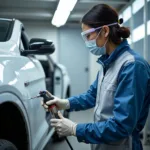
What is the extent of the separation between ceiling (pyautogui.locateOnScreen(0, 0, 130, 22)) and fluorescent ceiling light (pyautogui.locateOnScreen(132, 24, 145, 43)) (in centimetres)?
132

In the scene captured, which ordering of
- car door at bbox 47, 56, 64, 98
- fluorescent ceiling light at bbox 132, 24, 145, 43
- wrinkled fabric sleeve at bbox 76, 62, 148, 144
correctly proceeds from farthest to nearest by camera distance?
fluorescent ceiling light at bbox 132, 24, 145, 43 → car door at bbox 47, 56, 64, 98 → wrinkled fabric sleeve at bbox 76, 62, 148, 144

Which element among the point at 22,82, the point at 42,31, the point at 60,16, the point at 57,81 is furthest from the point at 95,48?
the point at 42,31

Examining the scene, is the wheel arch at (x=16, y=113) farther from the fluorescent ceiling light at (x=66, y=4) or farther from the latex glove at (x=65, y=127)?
the fluorescent ceiling light at (x=66, y=4)

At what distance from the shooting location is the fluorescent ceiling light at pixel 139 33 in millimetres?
4501

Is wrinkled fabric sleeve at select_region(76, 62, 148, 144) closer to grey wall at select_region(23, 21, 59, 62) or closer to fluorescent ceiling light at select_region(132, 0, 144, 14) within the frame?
fluorescent ceiling light at select_region(132, 0, 144, 14)

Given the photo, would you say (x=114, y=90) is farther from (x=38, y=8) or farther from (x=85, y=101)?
(x=38, y=8)

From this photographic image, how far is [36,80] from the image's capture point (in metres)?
2.33

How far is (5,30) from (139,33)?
10.1 feet

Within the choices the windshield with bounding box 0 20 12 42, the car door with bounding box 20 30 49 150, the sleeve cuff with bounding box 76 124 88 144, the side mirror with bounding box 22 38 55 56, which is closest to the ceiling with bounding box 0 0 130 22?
the windshield with bounding box 0 20 12 42

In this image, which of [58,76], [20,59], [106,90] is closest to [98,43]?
[106,90]

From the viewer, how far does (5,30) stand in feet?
7.70

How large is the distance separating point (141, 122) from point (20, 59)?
1.05 metres

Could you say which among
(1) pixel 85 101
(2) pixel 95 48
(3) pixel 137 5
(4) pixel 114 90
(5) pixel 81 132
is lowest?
(5) pixel 81 132

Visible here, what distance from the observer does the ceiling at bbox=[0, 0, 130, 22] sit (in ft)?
20.3
